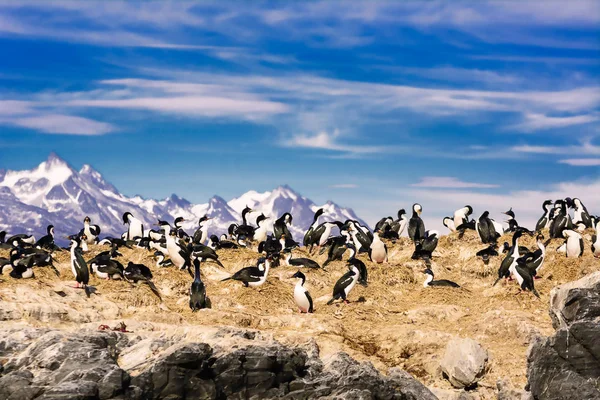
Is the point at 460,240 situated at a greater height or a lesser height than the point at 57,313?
greater

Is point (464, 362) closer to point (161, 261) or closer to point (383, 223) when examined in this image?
point (161, 261)

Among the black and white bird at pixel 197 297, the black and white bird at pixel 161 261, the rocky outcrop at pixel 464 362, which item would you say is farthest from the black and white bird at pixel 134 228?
the rocky outcrop at pixel 464 362

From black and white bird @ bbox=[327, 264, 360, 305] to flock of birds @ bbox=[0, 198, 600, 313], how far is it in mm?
37

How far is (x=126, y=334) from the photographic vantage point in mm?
21438

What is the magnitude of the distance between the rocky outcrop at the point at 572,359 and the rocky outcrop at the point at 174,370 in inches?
114

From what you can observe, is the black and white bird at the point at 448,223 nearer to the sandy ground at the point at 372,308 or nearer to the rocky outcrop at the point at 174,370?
the sandy ground at the point at 372,308

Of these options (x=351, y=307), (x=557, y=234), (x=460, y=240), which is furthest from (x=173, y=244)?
(x=557, y=234)

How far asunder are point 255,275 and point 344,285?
11.6ft

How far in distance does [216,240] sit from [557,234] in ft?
53.7

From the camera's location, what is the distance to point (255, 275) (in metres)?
31.6

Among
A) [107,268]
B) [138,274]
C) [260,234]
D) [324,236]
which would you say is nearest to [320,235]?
[324,236]

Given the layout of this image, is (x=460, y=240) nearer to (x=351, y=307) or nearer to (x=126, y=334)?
(x=351, y=307)

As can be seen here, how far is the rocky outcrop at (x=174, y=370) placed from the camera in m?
18.4

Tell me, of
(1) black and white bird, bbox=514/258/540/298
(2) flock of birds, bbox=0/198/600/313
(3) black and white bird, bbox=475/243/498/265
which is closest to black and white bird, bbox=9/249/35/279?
(2) flock of birds, bbox=0/198/600/313
